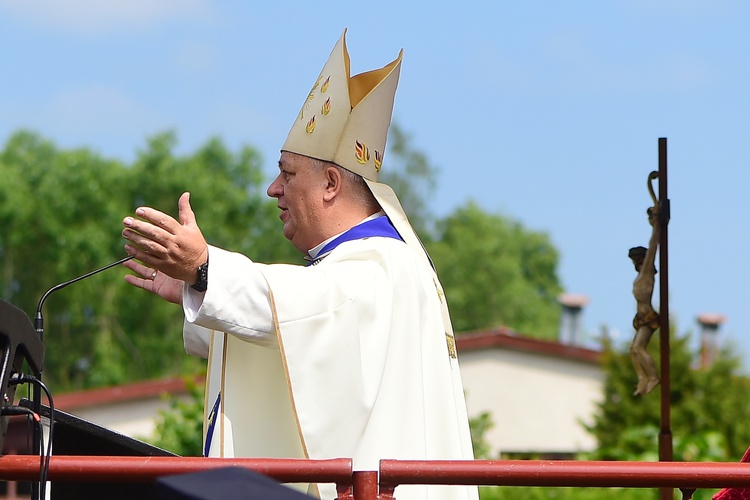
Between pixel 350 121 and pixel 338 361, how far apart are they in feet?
3.36

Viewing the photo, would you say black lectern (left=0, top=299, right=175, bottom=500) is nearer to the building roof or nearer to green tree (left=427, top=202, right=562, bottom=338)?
the building roof

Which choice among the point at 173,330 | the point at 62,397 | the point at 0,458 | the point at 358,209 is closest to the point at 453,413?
the point at 358,209

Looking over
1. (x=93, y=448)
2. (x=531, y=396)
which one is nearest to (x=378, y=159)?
(x=93, y=448)

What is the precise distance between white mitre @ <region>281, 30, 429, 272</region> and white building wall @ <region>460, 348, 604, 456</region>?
62.8 feet

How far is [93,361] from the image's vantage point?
44312 millimetres

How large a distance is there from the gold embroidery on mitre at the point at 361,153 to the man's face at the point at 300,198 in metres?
0.13

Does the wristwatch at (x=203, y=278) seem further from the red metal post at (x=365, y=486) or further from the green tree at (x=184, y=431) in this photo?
the green tree at (x=184, y=431)

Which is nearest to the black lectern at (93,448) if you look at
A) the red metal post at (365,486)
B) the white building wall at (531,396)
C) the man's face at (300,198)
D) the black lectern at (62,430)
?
the black lectern at (62,430)

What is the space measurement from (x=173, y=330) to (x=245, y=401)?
133 ft

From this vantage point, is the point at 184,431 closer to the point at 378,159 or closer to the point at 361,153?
the point at 378,159

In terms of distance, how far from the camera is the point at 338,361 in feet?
12.3

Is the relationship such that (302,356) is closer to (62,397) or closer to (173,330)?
(62,397)

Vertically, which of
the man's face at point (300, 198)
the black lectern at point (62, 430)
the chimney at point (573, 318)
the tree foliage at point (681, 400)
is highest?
the chimney at point (573, 318)

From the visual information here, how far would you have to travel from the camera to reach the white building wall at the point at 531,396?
23.8 m
